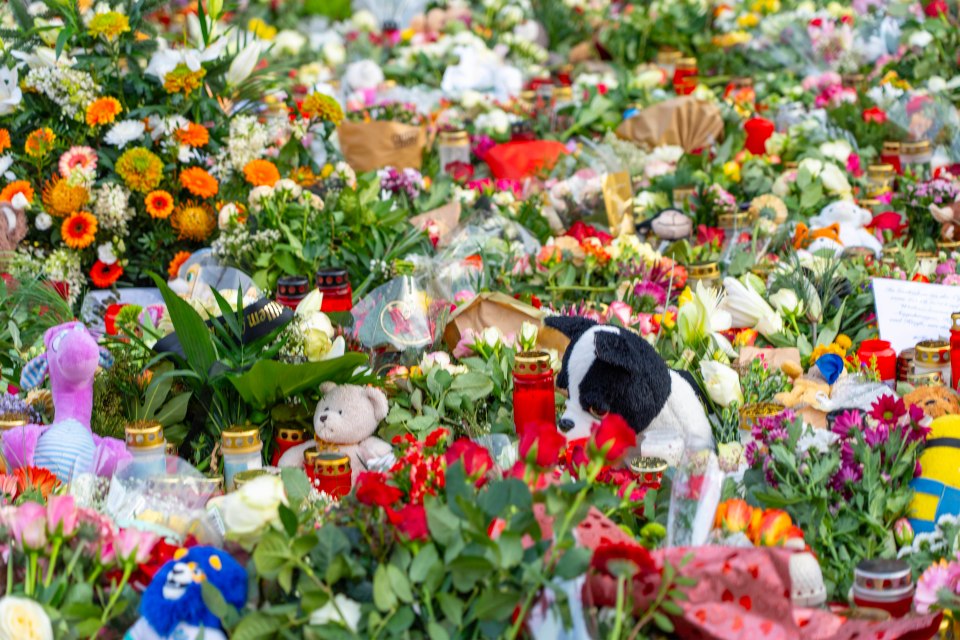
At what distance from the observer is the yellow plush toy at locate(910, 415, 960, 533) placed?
180cm

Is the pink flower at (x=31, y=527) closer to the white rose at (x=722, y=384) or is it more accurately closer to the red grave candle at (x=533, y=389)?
the red grave candle at (x=533, y=389)

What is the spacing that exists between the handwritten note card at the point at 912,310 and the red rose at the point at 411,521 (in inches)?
54.4

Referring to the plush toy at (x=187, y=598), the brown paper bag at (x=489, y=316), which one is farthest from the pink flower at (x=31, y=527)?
the brown paper bag at (x=489, y=316)

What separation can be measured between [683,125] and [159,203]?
1.98 meters

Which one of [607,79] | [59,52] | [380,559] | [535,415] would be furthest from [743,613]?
[607,79]

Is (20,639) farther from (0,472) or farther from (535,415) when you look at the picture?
(535,415)

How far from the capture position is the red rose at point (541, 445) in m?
1.44

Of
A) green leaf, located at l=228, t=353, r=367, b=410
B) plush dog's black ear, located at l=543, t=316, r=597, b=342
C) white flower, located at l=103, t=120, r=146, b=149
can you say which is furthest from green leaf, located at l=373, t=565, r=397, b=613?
white flower, located at l=103, t=120, r=146, b=149

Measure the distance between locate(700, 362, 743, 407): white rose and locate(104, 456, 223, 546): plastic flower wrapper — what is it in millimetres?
897

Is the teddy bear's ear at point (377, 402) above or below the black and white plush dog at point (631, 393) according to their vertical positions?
below

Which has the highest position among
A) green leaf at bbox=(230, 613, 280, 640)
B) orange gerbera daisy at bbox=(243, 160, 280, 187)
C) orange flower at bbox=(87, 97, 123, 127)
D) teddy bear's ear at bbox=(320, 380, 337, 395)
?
green leaf at bbox=(230, 613, 280, 640)

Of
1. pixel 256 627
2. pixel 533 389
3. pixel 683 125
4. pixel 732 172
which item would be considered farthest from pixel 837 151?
pixel 256 627

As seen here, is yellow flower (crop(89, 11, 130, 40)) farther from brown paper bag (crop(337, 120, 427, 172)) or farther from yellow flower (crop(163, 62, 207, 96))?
brown paper bag (crop(337, 120, 427, 172))

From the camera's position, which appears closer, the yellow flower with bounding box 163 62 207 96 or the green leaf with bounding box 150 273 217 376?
the green leaf with bounding box 150 273 217 376
